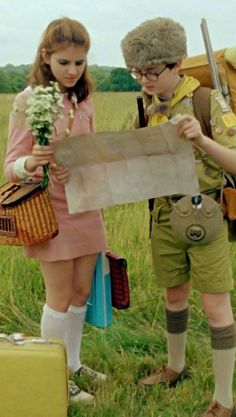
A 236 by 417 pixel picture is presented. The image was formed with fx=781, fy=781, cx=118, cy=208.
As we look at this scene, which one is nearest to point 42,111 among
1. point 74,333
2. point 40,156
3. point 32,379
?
point 40,156

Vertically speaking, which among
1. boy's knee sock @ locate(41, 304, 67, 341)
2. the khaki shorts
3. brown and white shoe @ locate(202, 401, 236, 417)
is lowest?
brown and white shoe @ locate(202, 401, 236, 417)

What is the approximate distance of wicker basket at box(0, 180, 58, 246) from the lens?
3.24 metres

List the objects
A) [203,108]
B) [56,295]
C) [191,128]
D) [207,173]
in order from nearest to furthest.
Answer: [191,128], [203,108], [207,173], [56,295]

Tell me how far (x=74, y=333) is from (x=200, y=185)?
42.2 inches

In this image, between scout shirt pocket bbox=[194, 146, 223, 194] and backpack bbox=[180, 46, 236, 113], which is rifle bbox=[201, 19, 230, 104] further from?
scout shirt pocket bbox=[194, 146, 223, 194]

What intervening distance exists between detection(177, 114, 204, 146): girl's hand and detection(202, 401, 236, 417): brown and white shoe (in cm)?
121

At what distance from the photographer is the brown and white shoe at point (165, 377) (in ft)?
12.5

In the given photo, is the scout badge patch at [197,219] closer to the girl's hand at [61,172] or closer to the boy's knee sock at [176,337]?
the girl's hand at [61,172]

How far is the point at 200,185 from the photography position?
325cm

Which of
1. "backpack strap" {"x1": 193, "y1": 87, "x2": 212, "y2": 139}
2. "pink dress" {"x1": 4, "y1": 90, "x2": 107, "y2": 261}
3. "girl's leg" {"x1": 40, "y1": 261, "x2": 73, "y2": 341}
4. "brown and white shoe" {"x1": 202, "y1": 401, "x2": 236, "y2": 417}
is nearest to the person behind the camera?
"backpack strap" {"x1": 193, "y1": 87, "x2": 212, "y2": 139}

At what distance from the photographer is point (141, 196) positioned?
10.4 feet

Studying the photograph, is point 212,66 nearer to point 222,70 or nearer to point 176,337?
point 222,70

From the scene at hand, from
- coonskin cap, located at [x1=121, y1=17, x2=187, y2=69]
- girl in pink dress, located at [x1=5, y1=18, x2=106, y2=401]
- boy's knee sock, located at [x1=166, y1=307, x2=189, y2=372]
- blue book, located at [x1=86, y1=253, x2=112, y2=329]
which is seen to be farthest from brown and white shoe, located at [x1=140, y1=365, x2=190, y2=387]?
coonskin cap, located at [x1=121, y1=17, x2=187, y2=69]

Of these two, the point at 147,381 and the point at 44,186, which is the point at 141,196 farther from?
the point at 147,381
